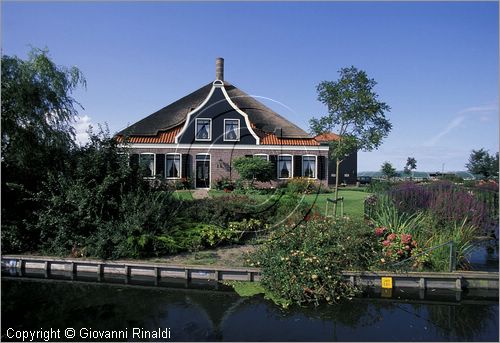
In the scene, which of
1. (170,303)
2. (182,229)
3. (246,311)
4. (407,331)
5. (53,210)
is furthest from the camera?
(182,229)

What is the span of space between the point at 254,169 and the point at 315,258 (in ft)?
49.5

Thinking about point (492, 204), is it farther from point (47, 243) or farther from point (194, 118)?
point (194, 118)

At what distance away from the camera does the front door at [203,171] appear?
2505cm

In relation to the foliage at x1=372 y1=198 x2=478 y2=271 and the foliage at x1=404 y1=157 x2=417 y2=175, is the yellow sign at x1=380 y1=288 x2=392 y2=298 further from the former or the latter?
the foliage at x1=404 y1=157 x2=417 y2=175

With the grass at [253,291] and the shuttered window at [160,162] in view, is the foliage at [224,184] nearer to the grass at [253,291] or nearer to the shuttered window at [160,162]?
the shuttered window at [160,162]

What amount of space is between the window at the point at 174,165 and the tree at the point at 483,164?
68.7ft

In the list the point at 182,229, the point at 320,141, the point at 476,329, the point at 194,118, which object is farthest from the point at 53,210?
the point at 320,141

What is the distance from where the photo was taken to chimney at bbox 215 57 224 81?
1366 inches

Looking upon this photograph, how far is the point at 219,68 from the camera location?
34.8 m

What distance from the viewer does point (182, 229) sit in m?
10.9

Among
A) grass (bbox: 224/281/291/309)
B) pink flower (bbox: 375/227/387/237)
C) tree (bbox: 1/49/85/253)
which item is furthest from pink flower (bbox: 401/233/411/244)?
tree (bbox: 1/49/85/253)

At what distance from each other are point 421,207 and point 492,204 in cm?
408

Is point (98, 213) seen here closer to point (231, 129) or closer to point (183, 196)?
point (183, 196)

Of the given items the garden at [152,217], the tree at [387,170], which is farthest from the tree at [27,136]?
the tree at [387,170]
